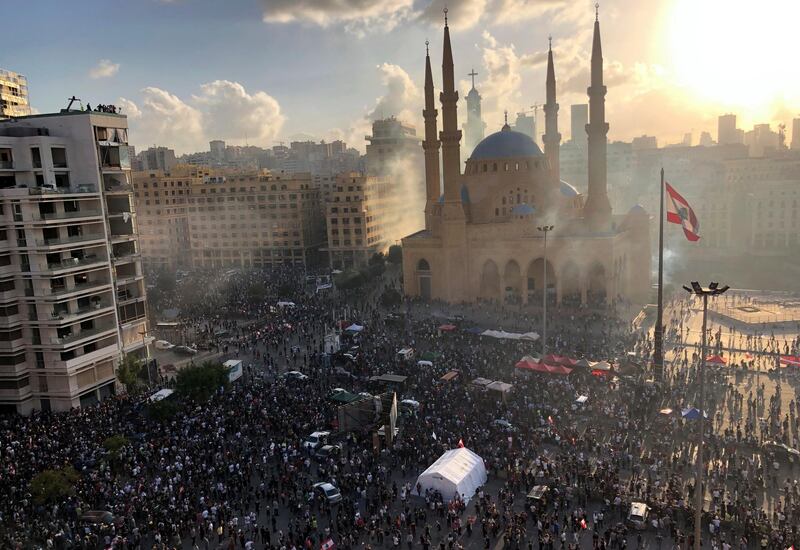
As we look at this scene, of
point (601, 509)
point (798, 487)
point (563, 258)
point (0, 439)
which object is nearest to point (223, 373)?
point (0, 439)

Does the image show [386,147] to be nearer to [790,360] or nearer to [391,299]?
[391,299]

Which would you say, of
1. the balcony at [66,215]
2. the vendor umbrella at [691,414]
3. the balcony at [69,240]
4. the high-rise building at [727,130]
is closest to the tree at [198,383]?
the balcony at [69,240]

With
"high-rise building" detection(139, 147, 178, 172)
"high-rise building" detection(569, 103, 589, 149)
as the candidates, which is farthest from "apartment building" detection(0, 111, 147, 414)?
"high-rise building" detection(569, 103, 589, 149)

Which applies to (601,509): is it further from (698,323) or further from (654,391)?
(698,323)

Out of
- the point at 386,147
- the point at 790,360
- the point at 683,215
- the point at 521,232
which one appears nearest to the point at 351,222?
the point at 521,232

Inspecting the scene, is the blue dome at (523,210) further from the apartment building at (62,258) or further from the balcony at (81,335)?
the balcony at (81,335)

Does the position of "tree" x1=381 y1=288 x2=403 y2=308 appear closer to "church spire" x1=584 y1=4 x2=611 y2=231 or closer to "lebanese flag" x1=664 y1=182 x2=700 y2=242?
"church spire" x1=584 y1=4 x2=611 y2=231

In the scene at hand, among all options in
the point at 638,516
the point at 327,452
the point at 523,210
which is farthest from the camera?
the point at 523,210
